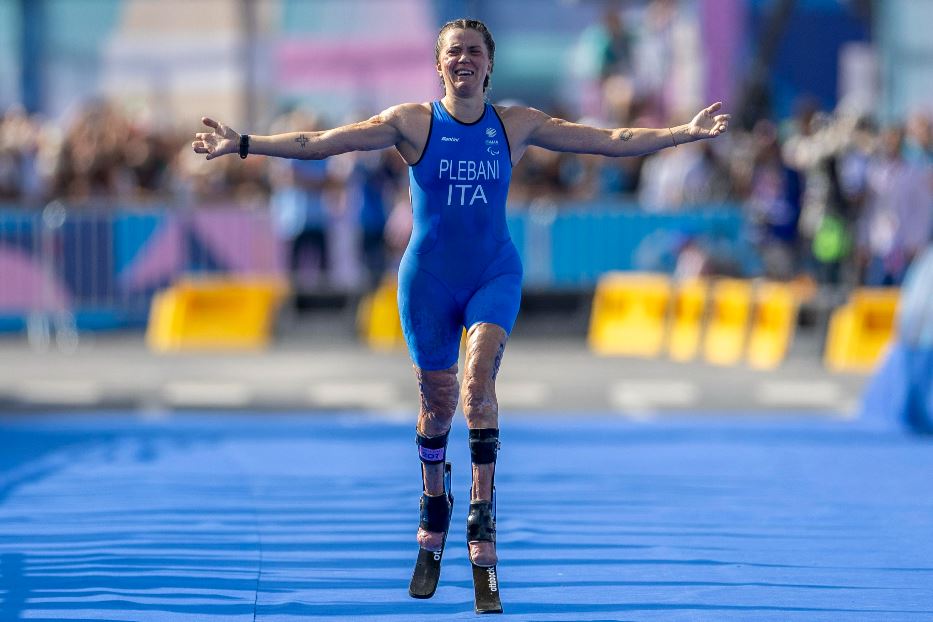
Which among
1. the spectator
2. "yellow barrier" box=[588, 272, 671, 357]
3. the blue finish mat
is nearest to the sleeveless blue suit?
the blue finish mat

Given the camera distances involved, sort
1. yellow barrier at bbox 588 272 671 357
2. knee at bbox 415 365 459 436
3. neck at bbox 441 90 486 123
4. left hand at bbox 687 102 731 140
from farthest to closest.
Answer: yellow barrier at bbox 588 272 671 357, left hand at bbox 687 102 731 140, knee at bbox 415 365 459 436, neck at bbox 441 90 486 123

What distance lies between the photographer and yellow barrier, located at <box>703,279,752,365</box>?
1833cm

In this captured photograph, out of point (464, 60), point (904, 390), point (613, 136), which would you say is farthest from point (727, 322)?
point (464, 60)

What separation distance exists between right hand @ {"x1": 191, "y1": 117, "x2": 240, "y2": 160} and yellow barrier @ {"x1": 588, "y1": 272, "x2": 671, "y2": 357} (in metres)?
12.9

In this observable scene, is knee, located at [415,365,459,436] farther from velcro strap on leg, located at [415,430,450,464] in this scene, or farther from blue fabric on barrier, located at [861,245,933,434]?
blue fabric on barrier, located at [861,245,933,434]

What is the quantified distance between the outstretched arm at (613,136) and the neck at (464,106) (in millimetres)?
263

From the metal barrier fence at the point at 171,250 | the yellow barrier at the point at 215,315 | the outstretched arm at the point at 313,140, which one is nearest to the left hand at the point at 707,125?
the outstretched arm at the point at 313,140

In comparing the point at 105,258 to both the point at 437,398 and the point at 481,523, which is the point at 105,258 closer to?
the point at 437,398

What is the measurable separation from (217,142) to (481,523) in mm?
1723

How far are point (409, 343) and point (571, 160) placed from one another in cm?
1547

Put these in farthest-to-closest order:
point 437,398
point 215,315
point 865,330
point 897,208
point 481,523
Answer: point 215,315 → point 897,208 → point 865,330 → point 437,398 → point 481,523

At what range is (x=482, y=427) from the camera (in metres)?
6.67

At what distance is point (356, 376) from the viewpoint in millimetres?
16875

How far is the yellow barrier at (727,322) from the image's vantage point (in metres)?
18.3
